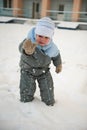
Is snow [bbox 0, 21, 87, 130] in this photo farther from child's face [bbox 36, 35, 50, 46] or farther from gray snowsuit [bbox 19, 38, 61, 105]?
child's face [bbox 36, 35, 50, 46]

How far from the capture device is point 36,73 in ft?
7.67

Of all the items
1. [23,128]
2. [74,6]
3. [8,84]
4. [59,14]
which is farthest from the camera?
[59,14]

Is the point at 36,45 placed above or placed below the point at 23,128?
above

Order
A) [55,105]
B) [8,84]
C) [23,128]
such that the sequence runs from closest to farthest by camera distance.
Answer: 1. [23,128]
2. [55,105]
3. [8,84]

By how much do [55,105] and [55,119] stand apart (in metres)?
0.29

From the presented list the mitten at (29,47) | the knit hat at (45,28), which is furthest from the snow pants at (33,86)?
the knit hat at (45,28)

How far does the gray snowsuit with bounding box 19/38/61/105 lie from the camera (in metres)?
2.24

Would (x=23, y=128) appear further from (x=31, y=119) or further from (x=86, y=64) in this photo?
(x=86, y=64)

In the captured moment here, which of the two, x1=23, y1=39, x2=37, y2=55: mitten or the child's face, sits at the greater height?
the child's face

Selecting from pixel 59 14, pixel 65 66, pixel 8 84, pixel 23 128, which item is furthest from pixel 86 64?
pixel 59 14

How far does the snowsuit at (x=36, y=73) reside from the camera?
2.24m

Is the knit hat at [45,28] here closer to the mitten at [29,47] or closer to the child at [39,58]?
the child at [39,58]

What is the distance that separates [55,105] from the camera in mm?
2533

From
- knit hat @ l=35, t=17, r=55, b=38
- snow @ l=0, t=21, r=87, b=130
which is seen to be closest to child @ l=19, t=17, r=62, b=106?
knit hat @ l=35, t=17, r=55, b=38
